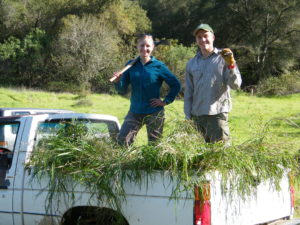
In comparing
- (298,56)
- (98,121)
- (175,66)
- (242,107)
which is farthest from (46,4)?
(98,121)

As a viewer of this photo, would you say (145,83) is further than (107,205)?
Yes

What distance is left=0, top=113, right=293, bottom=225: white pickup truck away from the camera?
3.72 meters

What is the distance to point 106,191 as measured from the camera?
4008mm

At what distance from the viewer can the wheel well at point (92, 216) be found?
4.15 meters

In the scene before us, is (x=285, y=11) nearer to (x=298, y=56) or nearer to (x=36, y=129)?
(x=298, y=56)

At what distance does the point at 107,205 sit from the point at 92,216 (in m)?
0.44

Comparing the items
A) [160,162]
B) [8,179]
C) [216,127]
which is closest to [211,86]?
[216,127]

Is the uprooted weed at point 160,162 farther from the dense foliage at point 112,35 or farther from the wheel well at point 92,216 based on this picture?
the dense foliage at point 112,35

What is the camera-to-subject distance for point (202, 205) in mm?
3625

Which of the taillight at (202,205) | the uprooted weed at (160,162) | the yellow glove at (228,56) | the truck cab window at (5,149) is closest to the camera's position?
the taillight at (202,205)

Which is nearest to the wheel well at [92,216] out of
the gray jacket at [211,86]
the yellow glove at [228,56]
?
the gray jacket at [211,86]

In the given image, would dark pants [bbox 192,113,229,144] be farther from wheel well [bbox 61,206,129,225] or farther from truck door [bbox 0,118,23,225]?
truck door [bbox 0,118,23,225]

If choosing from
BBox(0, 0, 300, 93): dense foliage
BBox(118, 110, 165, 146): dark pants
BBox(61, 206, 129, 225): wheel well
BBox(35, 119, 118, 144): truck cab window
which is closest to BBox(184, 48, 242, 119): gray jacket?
BBox(118, 110, 165, 146): dark pants

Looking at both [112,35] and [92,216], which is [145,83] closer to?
[92,216]
